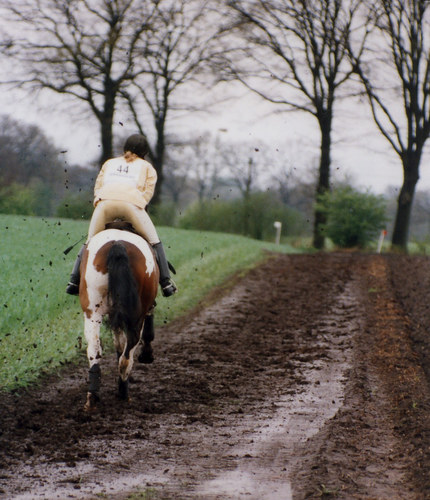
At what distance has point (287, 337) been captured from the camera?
11.5 meters

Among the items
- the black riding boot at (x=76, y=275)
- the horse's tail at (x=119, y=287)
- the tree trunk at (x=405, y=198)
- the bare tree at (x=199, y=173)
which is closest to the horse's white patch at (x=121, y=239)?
the horse's tail at (x=119, y=287)

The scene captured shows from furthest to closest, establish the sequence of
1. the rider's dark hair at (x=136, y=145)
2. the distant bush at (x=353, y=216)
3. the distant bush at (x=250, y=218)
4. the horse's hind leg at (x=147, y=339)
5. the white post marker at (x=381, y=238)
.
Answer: the distant bush at (x=250, y=218) → the distant bush at (x=353, y=216) → the white post marker at (x=381, y=238) → the horse's hind leg at (x=147, y=339) → the rider's dark hair at (x=136, y=145)

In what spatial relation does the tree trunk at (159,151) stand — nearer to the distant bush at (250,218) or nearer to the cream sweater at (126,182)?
the distant bush at (250,218)

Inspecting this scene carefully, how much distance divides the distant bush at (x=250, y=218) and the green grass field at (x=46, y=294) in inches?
610

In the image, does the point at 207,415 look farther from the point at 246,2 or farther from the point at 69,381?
the point at 246,2

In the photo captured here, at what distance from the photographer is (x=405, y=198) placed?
34562mm

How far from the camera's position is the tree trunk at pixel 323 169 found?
35375 mm

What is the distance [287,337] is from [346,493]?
22.4ft

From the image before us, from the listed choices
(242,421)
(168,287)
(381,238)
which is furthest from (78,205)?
(242,421)

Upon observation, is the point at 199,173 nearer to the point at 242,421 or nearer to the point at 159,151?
the point at 159,151

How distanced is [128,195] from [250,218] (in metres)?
32.0

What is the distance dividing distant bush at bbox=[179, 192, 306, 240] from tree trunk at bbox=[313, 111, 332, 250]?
2915mm

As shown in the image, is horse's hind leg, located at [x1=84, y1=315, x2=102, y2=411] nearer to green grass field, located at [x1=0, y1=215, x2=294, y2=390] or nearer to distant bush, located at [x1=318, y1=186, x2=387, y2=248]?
green grass field, located at [x1=0, y1=215, x2=294, y2=390]

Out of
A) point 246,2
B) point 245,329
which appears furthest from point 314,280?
point 246,2
